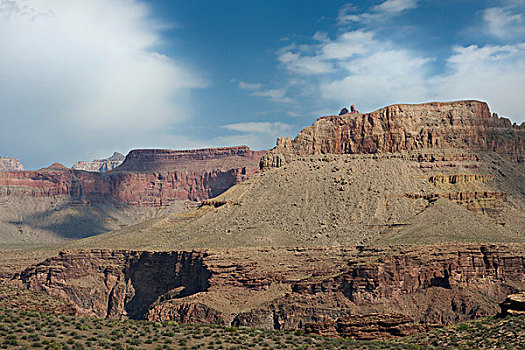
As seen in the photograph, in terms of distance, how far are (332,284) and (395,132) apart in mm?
58991

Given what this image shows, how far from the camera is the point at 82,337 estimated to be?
160ft

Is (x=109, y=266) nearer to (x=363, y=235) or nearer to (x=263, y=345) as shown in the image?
(x=363, y=235)

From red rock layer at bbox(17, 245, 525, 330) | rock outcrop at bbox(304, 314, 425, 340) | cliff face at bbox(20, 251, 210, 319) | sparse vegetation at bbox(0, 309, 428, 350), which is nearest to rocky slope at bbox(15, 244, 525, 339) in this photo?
red rock layer at bbox(17, 245, 525, 330)

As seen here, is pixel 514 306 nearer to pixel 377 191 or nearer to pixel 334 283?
pixel 334 283

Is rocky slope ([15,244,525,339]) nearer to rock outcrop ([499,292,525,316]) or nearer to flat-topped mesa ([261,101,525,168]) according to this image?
flat-topped mesa ([261,101,525,168])

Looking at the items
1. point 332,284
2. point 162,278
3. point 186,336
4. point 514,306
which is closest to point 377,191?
point 332,284

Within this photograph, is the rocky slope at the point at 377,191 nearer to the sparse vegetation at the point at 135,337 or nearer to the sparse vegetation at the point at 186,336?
the sparse vegetation at the point at 186,336

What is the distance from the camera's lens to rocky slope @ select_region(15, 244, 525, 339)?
376ft

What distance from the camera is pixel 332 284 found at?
12206 centimetres

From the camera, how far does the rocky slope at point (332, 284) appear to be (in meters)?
115

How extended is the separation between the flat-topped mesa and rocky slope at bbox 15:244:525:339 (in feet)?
146

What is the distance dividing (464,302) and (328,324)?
59449 millimetres

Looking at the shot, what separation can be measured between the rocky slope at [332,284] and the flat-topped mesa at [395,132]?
44605 millimetres

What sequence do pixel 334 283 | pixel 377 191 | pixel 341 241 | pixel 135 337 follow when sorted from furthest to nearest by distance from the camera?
pixel 377 191 → pixel 341 241 → pixel 334 283 → pixel 135 337
